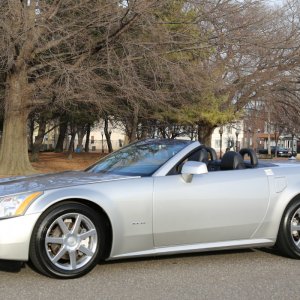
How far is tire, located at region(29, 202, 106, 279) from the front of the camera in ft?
16.4

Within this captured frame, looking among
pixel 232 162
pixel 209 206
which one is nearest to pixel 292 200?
pixel 232 162

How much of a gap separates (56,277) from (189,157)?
2.06m

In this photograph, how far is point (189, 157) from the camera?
6.04 m

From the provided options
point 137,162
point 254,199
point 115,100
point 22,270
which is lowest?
point 22,270

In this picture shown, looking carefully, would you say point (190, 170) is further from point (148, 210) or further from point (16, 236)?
point (16, 236)

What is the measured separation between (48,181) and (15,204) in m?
0.68

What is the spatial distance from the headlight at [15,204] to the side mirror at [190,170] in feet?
5.15

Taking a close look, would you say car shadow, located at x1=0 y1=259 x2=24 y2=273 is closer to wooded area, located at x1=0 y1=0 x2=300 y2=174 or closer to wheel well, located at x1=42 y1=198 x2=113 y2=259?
wheel well, located at x1=42 y1=198 x2=113 y2=259

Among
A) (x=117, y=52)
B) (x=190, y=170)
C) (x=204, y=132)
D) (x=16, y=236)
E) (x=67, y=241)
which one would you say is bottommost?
(x=67, y=241)

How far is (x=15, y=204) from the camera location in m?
4.99

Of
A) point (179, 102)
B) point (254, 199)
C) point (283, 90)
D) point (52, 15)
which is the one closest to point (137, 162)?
point (254, 199)

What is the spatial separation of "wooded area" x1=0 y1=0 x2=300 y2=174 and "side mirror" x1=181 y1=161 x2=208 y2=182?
11337 millimetres

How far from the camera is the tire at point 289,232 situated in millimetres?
6035

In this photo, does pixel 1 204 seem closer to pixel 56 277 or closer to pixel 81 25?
pixel 56 277
